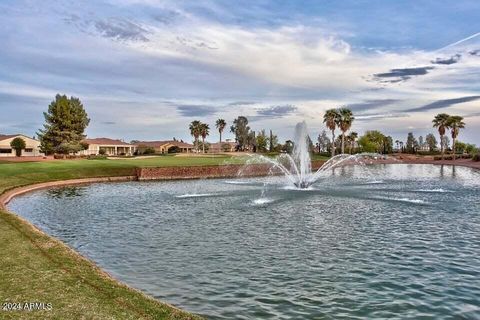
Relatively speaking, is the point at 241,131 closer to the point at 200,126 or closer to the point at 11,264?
the point at 200,126

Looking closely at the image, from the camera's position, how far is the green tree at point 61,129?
9481cm

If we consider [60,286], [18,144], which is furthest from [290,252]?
[18,144]

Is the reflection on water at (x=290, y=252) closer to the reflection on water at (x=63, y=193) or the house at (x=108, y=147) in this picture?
the reflection on water at (x=63, y=193)

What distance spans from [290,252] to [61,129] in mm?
91723

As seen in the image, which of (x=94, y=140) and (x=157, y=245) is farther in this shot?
(x=94, y=140)

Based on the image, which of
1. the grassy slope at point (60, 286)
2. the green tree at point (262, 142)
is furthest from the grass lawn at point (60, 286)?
the green tree at point (262, 142)

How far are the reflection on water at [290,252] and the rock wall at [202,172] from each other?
27370 mm

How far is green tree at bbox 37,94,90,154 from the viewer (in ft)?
311

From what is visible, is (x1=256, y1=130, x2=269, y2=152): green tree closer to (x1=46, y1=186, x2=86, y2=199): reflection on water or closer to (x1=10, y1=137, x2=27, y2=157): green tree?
(x1=10, y1=137, x2=27, y2=157): green tree

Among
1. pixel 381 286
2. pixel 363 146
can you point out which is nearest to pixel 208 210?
pixel 381 286

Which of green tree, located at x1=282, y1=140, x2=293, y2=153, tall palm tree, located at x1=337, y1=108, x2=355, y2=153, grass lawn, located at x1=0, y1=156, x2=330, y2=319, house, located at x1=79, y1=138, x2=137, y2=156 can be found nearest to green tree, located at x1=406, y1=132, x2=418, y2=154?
green tree, located at x1=282, y1=140, x2=293, y2=153

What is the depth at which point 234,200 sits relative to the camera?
3319cm

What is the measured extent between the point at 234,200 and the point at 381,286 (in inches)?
835

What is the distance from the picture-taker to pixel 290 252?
16516 millimetres
